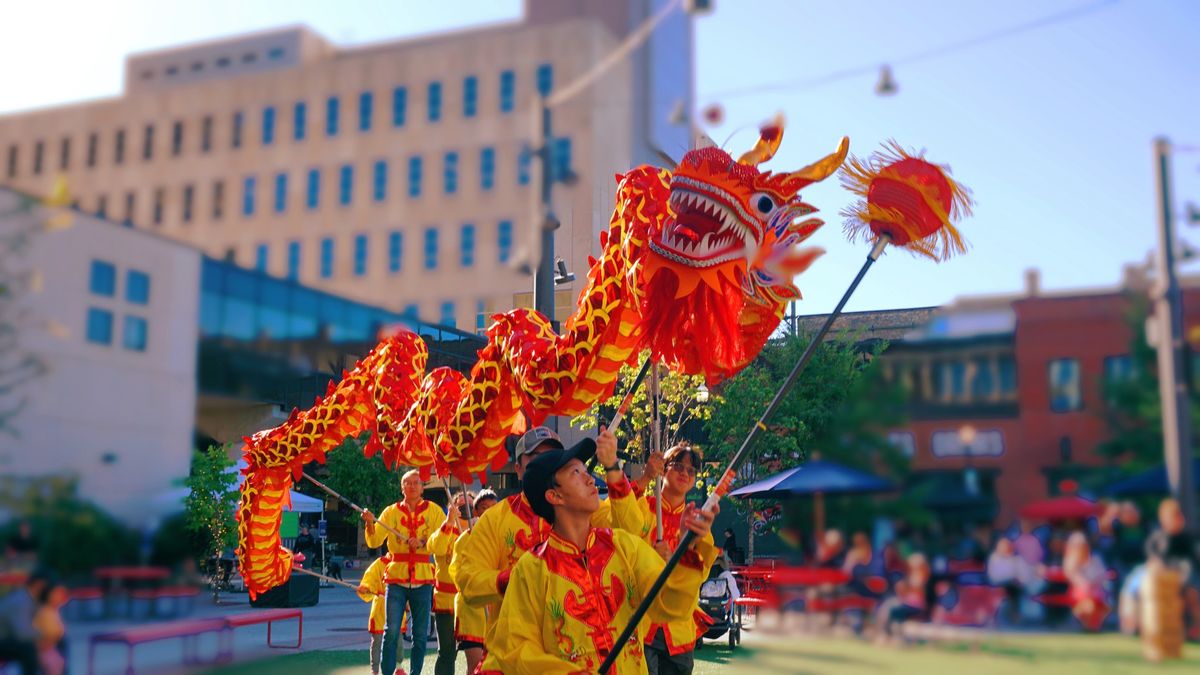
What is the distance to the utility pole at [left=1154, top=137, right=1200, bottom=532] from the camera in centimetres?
314

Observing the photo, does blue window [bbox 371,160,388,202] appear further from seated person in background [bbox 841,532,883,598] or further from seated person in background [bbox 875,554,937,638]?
seated person in background [bbox 875,554,937,638]

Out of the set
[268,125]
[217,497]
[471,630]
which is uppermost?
[268,125]

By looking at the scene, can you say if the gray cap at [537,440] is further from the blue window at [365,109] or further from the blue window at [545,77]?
the blue window at [365,109]

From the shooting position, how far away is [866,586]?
3650 mm

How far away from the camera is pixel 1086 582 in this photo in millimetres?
3301

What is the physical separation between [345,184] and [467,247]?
364mm

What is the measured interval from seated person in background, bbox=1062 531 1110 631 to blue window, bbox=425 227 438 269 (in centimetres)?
211

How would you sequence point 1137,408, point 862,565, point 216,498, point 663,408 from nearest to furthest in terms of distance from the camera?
1. point 1137,408
2. point 862,565
3. point 216,498
4. point 663,408

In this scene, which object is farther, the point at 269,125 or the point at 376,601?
the point at 376,601

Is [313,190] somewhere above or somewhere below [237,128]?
below

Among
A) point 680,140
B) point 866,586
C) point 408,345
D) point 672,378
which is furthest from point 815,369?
point 866,586

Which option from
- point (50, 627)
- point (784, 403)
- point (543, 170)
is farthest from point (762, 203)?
point (784, 403)

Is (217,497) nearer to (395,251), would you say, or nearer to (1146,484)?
(395,251)

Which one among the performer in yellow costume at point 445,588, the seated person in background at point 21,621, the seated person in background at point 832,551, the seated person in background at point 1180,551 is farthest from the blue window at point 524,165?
the performer in yellow costume at point 445,588
